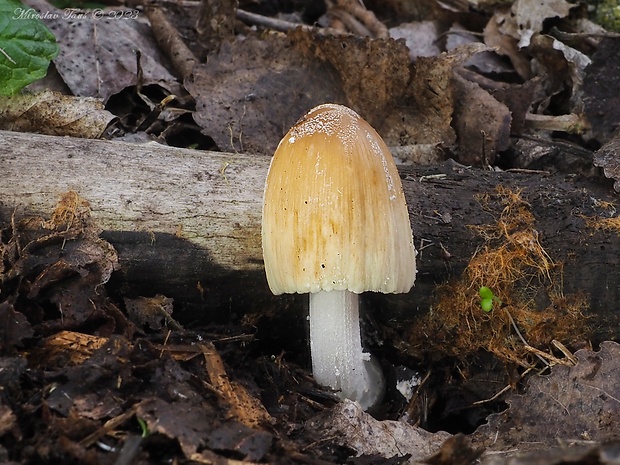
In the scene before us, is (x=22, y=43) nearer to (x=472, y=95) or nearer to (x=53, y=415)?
(x=53, y=415)

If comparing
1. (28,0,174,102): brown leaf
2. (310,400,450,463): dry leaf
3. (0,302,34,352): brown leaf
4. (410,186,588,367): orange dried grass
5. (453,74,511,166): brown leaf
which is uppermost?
(28,0,174,102): brown leaf

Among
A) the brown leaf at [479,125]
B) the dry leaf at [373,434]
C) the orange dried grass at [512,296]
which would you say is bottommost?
the dry leaf at [373,434]

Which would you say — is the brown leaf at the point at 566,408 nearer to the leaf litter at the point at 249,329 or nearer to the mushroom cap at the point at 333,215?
the leaf litter at the point at 249,329

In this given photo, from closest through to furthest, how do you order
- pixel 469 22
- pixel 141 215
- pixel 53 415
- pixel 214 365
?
pixel 53 415
pixel 214 365
pixel 141 215
pixel 469 22

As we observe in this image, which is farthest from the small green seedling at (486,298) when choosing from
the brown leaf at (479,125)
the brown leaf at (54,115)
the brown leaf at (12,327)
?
the brown leaf at (54,115)

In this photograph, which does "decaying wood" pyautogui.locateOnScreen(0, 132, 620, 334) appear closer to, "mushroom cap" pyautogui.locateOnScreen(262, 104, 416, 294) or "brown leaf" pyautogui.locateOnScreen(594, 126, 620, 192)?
"brown leaf" pyautogui.locateOnScreen(594, 126, 620, 192)

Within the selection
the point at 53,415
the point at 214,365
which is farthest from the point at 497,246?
the point at 53,415

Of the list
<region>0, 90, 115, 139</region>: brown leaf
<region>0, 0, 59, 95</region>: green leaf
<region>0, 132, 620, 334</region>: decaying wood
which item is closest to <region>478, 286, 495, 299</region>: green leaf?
<region>0, 132, 620, 334</region>: decaying wood
